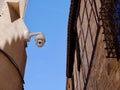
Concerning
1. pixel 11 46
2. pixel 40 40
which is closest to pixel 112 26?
pixel 40 40

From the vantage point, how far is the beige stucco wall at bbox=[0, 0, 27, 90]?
20.8 ft

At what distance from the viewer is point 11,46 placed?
265 inches

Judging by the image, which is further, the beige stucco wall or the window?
the beige stucco wall

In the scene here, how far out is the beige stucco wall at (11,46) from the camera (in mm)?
6340

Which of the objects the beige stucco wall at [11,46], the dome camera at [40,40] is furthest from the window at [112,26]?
the beige stucco wall at [11,46]

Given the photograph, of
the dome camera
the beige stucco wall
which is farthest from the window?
the beige stucco wall

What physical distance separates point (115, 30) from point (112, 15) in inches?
11.8

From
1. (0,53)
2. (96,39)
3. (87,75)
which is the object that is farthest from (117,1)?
(87,75)

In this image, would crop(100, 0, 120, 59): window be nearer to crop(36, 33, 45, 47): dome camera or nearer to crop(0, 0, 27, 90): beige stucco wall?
crop(36, 33, 45, 47): dome camera

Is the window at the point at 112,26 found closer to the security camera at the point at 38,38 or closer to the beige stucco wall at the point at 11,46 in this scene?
the security camera at the point at 38,38

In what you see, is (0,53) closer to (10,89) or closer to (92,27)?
(10,89)

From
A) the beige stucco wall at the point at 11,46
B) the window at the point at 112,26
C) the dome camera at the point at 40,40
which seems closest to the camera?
the window at the point at 112,26

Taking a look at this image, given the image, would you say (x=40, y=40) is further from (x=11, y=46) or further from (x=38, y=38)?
(x=11, y=46)

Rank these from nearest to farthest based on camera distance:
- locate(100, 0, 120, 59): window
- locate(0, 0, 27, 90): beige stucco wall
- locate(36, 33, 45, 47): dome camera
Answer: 1. locate(100, 0, 120, 59): window
2. locate(0, 0, 27, 90): beige stucco wall
3. locate(36, 33, 45, 47): dome camera
